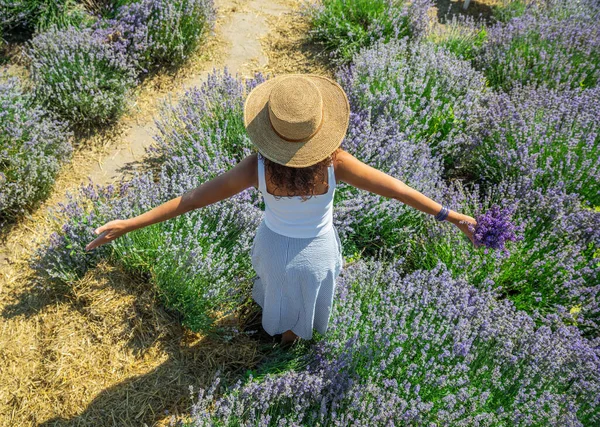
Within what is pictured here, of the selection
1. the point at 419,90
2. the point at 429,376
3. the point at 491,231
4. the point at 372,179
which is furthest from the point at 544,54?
the point at 429,376

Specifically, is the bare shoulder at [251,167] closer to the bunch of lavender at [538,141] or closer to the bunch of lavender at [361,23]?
the bunch of lavender at [538,141]

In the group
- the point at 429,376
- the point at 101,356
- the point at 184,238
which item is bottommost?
the point at 101,356

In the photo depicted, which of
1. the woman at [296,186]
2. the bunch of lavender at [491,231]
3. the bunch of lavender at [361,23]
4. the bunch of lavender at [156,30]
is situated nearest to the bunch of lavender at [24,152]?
the bunch of lavender at [156,30]

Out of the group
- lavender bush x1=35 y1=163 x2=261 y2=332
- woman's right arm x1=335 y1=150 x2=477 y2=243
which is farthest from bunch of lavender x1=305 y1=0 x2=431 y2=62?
woman's right arm x1=335 y1=150 x2=477 y2=243

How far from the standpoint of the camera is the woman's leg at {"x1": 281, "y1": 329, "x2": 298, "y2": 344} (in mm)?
2798

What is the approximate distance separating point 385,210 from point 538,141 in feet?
4.24

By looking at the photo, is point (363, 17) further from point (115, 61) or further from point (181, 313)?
point (181, 313)

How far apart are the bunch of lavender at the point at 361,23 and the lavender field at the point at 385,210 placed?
0.07ft

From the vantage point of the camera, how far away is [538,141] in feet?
11.8

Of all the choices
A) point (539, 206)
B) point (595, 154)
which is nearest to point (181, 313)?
point (539, 206)

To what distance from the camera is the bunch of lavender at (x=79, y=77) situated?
3988mm

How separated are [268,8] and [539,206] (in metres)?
3.72

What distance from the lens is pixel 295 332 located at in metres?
2.64

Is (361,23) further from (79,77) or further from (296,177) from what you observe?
(296,177)
